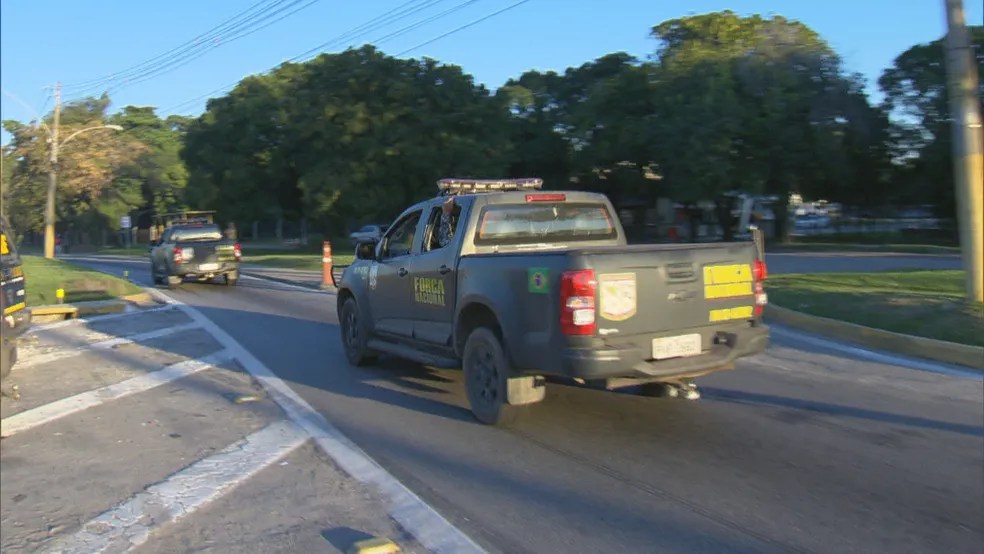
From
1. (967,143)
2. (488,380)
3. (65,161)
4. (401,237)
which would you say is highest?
(65,161)

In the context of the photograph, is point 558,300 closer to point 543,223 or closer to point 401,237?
point 543,223

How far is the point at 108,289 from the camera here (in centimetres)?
1928

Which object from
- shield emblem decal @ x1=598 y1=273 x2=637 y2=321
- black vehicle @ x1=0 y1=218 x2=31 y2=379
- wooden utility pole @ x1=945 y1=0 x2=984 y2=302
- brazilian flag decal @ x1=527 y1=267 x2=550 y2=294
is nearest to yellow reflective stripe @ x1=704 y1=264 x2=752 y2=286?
shield emblem decal @ x1=598 y1=273 x2=637 y2=321

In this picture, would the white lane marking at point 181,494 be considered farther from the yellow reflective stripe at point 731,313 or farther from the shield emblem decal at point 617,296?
the yellow reflective stripe at point 731,313

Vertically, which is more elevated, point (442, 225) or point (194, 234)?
point (194, 234)

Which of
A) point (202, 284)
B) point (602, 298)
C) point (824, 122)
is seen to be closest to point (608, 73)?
point (824, 122)

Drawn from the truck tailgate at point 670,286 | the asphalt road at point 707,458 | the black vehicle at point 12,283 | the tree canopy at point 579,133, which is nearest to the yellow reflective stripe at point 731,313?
the truck tailgate at point 670,286

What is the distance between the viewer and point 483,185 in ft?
29.6

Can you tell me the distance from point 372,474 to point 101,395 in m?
4.32

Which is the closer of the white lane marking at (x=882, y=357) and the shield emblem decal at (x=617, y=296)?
the shield emblem decal at (x=617, y=296)

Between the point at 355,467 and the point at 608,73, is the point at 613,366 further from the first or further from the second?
the point at 608,73

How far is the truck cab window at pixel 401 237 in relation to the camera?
8.92m

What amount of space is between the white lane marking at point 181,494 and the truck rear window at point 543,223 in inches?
98.7

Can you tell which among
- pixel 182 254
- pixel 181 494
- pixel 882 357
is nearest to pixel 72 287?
pixel 182 254
